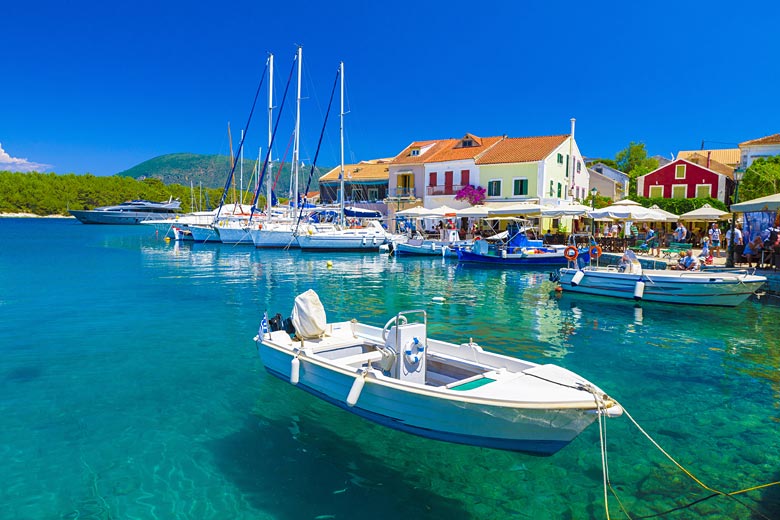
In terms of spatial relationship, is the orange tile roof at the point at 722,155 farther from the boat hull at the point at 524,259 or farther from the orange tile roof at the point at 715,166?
the boat hull at the point at 524,259

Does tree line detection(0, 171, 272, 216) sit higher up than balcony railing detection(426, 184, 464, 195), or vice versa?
tree line detection(0, 171, 272, 216)

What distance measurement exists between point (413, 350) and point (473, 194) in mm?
38341

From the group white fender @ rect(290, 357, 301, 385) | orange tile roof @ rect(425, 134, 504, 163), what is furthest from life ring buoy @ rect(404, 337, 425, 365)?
orange tile roof @ rect(425, 134, 504, 163)

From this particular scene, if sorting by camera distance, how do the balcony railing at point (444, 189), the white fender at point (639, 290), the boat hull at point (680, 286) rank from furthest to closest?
the balcony railing at point (444, 189), the white fender at point (639, 290), the boat hull at point (680, 286)

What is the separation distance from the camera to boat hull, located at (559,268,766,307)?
1642 centimetres

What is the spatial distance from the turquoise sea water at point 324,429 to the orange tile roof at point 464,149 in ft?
105

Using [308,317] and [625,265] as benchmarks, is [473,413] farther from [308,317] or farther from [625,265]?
[625,265]

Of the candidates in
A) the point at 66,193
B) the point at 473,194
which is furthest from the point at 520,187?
the point at 66,193

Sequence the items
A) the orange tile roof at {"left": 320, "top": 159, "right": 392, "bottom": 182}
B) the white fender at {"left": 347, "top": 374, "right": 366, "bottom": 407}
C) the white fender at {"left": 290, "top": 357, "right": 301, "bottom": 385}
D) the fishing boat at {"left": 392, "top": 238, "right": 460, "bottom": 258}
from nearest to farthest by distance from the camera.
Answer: the white fender at {"left": 347, "top": 374, "right": 366, "bottom": 407} < the white fender at {"left": 290, "top": 357, "right": 301, "bottom": 385} < the fishing boat at {"left": 392, "top": 238, "right": 460, "bottom": 258} < the orange tile roof at {"left": 320, "top": 159, "right": 392, "bottom": 182}

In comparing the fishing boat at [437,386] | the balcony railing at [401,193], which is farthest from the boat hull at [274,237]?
the fishing boat at [437,386]

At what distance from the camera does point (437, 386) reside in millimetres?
7129

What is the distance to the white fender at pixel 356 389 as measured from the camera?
6.56 meters

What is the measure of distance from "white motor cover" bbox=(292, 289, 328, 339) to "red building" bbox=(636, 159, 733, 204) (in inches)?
1864

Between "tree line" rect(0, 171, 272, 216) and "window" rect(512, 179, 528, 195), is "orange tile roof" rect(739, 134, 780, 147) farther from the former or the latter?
"tree line" rect(0, 171, 272, 216)
